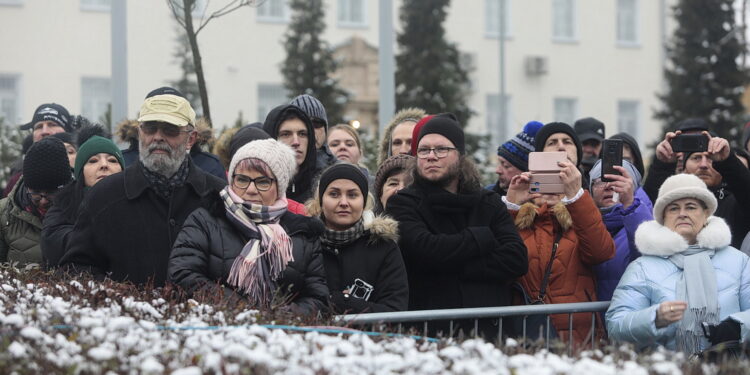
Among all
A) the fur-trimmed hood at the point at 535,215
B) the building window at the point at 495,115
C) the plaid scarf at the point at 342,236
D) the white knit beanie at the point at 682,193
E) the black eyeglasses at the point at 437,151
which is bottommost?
the plaid scarf at the point at 342,236

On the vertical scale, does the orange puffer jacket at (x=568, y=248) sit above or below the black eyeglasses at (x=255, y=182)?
below

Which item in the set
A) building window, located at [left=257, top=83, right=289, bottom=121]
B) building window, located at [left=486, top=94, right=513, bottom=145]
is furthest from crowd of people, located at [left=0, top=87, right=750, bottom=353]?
building window, located at [left=486, top=94, right=513, bottom=145]

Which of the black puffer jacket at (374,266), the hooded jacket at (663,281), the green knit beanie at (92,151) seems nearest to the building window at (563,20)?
the green knit beanie at (92,151)

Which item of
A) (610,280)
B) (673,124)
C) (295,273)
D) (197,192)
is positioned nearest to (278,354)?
(295,273)

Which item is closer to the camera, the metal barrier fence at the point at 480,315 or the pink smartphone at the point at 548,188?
the metal barrier fence at the point at 480,315

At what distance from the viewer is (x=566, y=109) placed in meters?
34.9

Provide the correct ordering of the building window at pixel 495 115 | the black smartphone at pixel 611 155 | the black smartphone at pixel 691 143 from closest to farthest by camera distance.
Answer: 1. the black smartphone at pixel 611 155
2. the black smartphone at pixel 691 143
3. the building window at pixel 495 115

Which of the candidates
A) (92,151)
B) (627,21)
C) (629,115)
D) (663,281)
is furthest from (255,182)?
(629,115)

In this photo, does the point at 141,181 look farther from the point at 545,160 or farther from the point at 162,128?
the point at 545,160

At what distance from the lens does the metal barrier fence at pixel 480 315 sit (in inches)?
212

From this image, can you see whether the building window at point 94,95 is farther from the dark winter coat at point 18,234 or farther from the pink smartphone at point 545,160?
the pink smartphone at point 545,160

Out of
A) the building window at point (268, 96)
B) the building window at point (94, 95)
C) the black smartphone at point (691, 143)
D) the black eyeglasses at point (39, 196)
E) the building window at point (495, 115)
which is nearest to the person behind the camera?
the black eyeglasses at point (39, 196)

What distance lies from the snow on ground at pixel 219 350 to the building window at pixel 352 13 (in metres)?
26.7

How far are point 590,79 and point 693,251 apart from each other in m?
29.4
